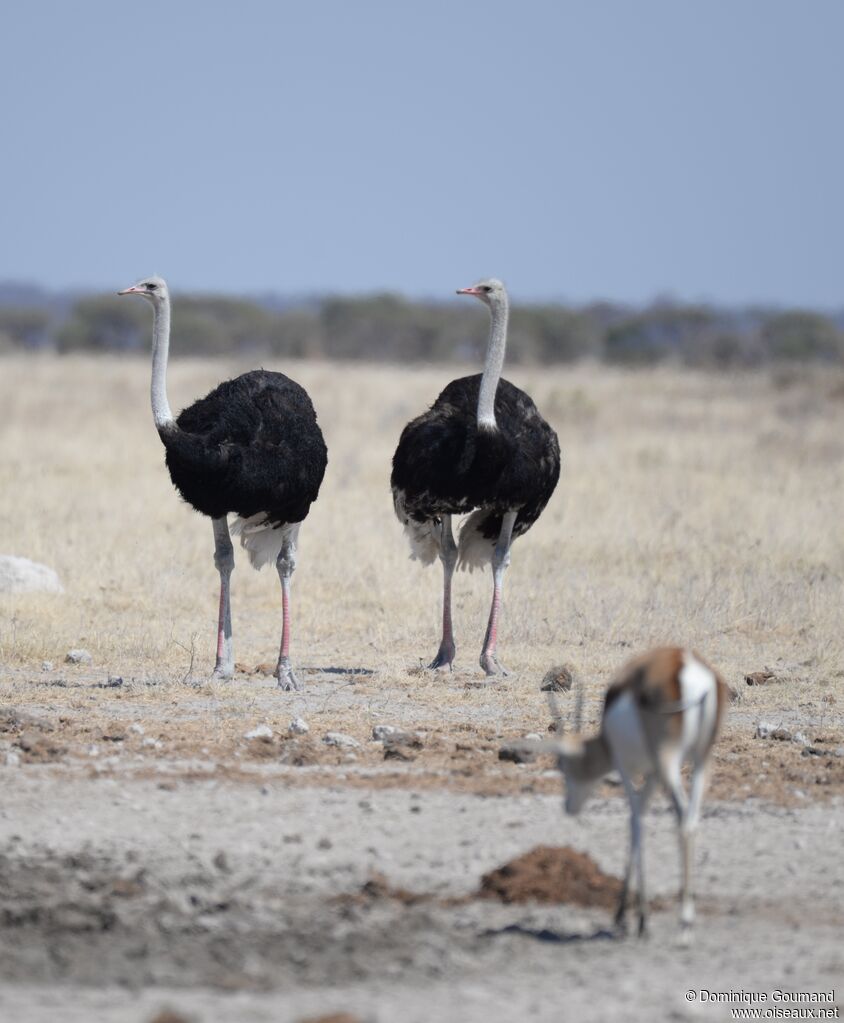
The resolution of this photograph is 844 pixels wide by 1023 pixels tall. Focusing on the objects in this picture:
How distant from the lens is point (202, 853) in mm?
6465

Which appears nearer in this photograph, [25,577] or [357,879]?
[357,879]

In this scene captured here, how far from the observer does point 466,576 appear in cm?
1397

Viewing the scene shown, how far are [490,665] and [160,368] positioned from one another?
2541 millimetres

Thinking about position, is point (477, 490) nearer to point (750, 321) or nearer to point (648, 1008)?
point (648, 1008)

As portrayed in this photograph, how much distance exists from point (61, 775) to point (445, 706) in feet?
8.70

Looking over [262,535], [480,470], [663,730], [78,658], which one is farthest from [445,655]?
[663,730]

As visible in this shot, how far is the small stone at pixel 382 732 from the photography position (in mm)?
8484

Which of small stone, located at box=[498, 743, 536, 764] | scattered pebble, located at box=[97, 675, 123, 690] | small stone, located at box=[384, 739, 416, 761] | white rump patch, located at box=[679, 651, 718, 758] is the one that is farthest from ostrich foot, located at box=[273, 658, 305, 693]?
white rump patch, located at box=[679, 651, 718, 758]

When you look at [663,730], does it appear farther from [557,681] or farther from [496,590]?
[496,590]

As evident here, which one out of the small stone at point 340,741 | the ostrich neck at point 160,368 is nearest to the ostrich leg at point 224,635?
the ostrich neck at point 160,368

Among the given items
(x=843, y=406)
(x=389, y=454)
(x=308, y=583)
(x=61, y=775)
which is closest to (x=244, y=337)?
(x=843, y=406)

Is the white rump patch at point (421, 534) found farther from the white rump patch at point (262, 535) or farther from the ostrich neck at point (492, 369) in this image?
the ostrich neck at point (492, 369)

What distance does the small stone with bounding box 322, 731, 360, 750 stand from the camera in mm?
8367

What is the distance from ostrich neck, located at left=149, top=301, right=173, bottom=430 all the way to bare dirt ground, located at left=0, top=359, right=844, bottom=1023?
1.42m
